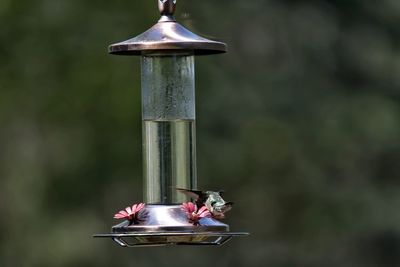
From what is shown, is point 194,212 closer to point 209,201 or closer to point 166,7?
point 209,201

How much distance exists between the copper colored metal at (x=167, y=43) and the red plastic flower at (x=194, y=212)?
0.71m

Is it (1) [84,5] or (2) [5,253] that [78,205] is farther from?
(1) [84,5]

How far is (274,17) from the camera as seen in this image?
58.7 ft

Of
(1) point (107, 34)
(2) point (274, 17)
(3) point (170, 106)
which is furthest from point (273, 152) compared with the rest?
(3) point (170, 106)

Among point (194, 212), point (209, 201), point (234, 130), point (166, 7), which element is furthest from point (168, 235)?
point (234, 130)

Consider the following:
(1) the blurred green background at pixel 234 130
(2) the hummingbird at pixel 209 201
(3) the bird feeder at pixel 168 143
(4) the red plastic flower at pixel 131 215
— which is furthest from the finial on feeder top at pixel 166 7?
(1) the blurred green background at pixel 234 130

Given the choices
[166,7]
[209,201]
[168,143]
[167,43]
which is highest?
[166,7]

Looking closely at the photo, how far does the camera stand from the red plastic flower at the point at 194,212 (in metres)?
7.58

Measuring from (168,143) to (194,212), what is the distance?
0.48m

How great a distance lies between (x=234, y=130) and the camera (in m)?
17.4

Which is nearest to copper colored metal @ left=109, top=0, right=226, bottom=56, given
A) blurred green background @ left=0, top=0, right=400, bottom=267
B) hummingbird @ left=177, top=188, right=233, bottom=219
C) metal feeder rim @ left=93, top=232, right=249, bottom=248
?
hummingbird @ left=177, top=188, right=233, bottom=219

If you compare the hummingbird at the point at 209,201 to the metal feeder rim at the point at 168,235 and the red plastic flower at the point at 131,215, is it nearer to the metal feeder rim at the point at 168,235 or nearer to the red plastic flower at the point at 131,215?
the metal feeder rim at the point at 168,235

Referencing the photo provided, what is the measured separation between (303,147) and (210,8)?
5.93 ft

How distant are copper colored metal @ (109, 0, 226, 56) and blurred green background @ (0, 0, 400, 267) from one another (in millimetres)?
7557
